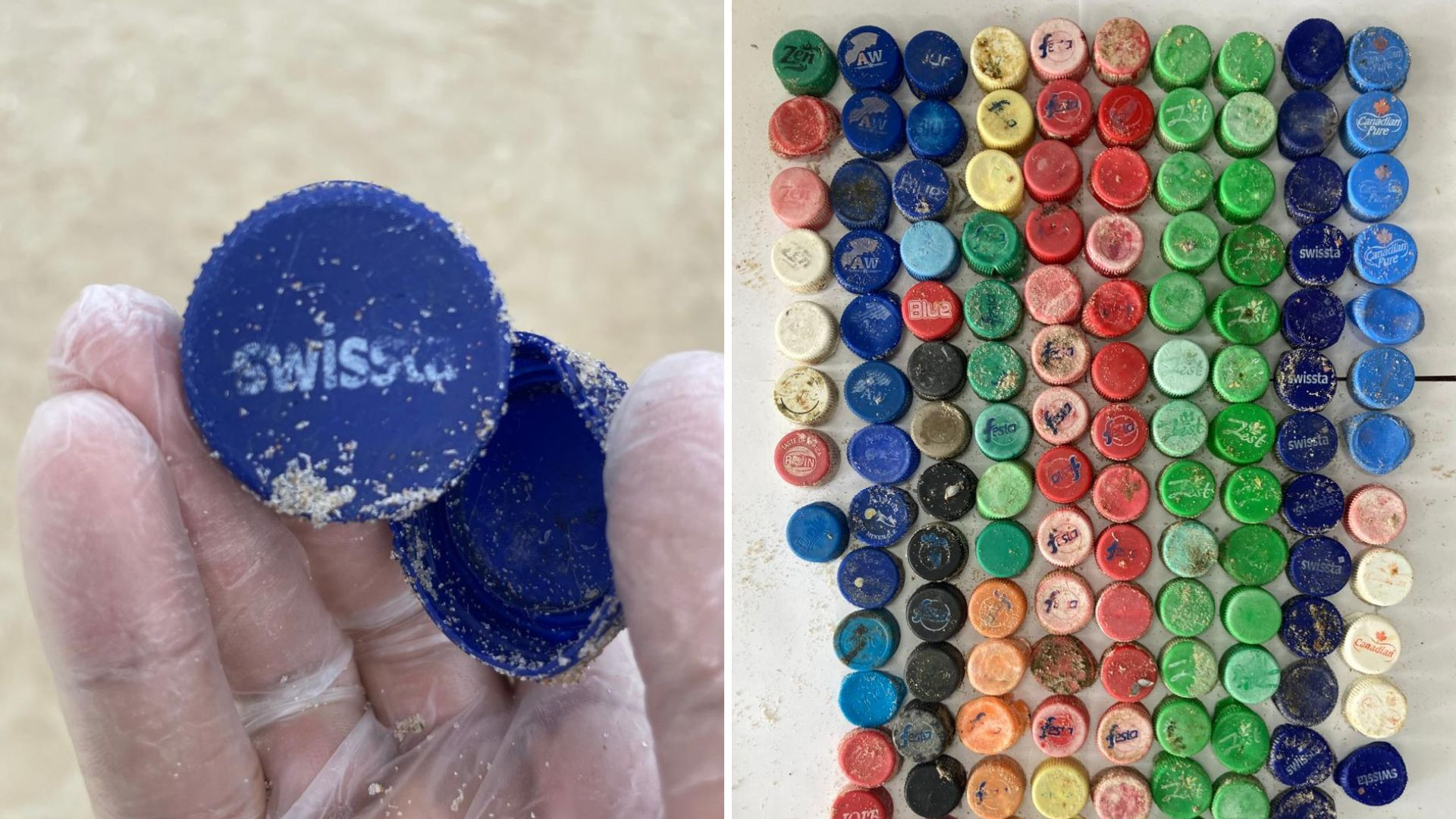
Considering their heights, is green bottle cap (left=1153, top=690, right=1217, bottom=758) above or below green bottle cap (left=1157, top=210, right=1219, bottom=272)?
below

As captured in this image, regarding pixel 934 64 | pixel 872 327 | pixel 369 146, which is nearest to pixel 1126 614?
pixel 872 327

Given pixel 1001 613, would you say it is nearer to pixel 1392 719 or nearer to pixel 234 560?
pixel 1392 719

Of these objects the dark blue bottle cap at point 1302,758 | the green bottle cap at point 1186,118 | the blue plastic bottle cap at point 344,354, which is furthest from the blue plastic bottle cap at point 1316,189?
the blue plastic bottle cap at point 344,354

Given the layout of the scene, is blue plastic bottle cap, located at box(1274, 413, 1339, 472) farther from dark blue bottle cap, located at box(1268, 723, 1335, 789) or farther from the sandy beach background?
the sandy beach background

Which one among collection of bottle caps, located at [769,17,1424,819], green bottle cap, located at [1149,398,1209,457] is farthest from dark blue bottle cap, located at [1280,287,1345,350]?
green bottle cap, located at [1149,398,1209,457]

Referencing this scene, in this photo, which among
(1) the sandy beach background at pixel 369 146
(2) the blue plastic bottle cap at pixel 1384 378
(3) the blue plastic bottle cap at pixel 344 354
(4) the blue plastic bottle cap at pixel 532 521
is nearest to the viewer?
(3) the blue plastic bottle cap at pixel 344 354

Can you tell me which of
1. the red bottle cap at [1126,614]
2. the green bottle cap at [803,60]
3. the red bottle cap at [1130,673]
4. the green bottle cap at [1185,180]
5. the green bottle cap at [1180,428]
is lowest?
the red bottle cap at [1130,673]

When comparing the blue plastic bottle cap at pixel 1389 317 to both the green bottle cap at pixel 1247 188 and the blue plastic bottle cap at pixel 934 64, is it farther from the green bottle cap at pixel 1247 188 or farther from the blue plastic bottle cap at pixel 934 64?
the blue plastic bottle cap at pixel 934 64

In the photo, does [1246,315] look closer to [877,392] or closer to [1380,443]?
[1380,443]
